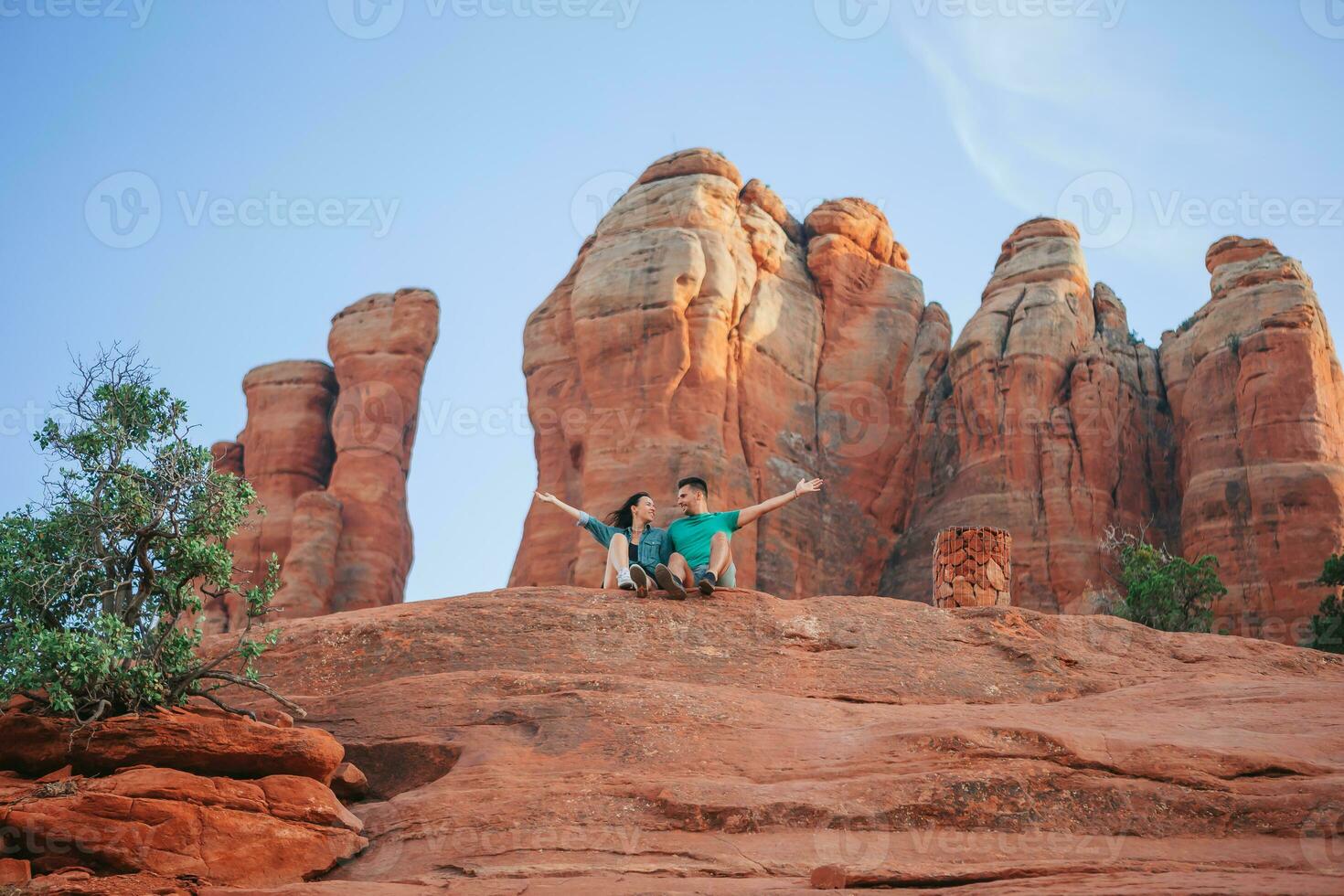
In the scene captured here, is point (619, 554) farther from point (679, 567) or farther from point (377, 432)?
point (377, 432)

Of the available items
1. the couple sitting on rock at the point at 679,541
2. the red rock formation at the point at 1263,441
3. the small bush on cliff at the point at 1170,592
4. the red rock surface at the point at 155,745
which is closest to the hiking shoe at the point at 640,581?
the couple sitting on rock at the point at 679,541

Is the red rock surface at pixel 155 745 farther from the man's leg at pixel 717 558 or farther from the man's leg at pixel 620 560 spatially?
the man's leg at pixel 717 558

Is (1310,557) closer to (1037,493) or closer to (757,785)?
(1037,493)

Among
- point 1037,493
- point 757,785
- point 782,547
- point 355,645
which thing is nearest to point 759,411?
point 782,547

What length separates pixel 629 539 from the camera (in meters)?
15.7

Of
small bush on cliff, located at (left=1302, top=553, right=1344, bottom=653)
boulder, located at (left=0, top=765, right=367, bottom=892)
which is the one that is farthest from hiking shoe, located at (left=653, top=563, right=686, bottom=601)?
small bush on cliff, located at (left=1302, top=553, right=1344, bottom=653)

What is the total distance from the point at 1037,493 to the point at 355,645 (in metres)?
31.5

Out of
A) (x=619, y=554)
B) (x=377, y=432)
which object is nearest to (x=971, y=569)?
(x=619, y=554)

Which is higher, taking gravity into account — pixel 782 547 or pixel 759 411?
pixel 759 411

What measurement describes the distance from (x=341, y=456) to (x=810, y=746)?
40.2 metres

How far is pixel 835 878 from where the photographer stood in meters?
8.81

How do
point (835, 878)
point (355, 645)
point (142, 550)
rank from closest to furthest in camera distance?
point (835, 878) < point (142, 550) < point (355, 645)

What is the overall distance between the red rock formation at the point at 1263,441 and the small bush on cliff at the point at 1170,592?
1649mm

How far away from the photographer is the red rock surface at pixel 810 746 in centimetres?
949
